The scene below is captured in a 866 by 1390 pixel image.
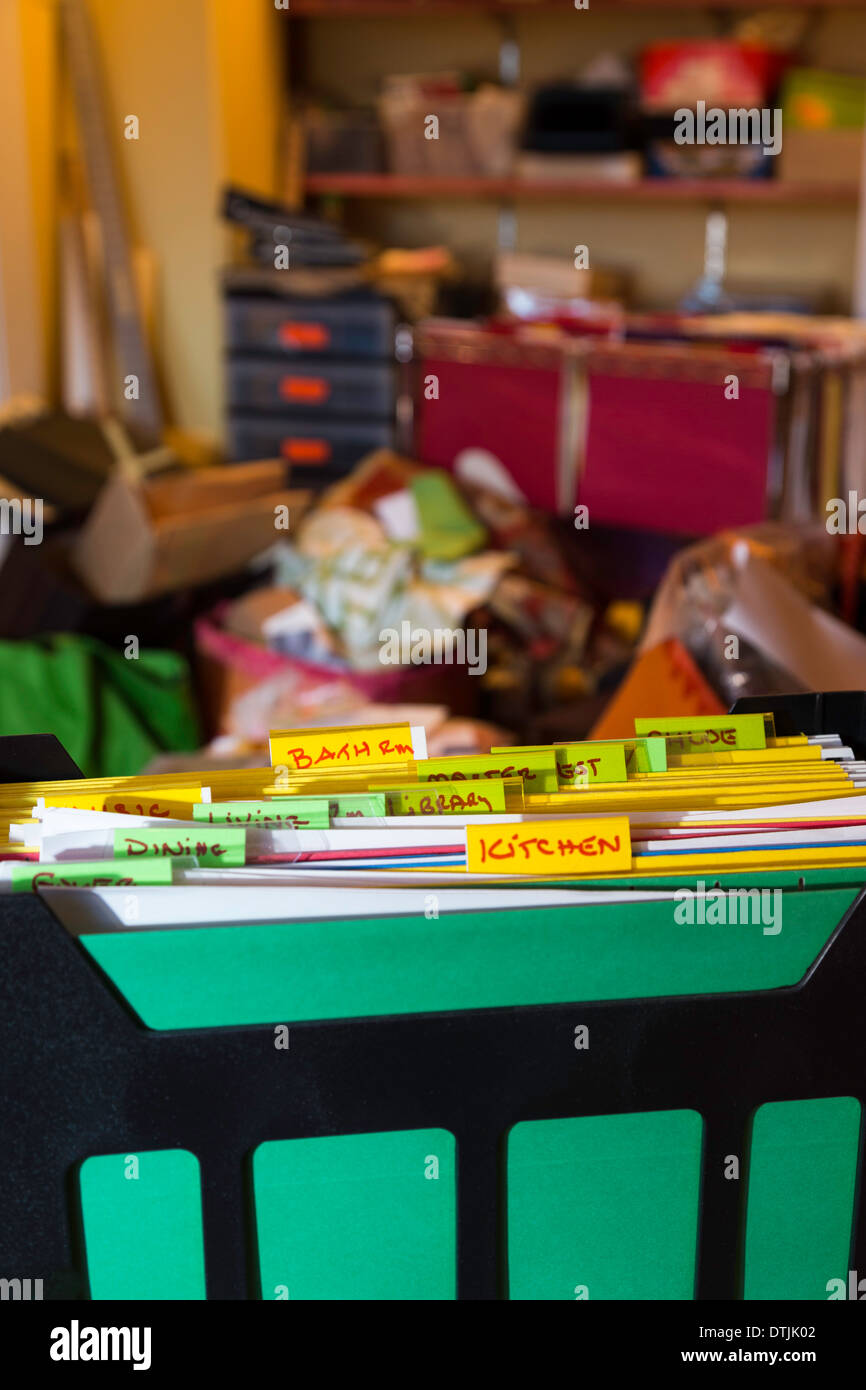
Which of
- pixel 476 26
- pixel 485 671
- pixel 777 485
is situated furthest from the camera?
pixel 476 26

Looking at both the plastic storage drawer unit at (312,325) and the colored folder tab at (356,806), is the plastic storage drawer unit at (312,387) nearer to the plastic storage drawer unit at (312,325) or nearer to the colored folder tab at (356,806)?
the plastic storage drawer unit at (312,325)

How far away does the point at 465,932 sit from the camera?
2.26 ft

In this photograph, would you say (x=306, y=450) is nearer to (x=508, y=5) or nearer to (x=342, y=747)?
(x=508, y=5)

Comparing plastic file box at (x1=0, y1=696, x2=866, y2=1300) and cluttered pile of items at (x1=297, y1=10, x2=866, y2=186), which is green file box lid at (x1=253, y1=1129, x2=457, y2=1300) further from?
cluttered pile of items at (x1=297, y1=10, x2=866, y2=186)

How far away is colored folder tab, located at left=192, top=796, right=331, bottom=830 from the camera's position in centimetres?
74

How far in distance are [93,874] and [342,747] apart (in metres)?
0.18

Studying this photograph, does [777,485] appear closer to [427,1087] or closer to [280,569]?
[280,569]

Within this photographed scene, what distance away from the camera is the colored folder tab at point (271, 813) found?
0.74m

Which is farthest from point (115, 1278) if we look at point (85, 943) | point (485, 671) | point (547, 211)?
point (547, 211)

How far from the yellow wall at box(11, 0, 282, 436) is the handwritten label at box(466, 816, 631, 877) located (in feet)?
11.5

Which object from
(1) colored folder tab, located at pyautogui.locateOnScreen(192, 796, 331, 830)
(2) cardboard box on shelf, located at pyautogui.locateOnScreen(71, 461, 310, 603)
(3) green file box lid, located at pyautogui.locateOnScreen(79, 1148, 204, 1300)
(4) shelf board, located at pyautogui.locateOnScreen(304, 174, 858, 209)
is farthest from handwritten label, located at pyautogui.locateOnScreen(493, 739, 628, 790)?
(4) shelf board, located at pyautogui.locateOnScreen(304, 174, 858, 209)

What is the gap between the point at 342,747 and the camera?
81 centimetres

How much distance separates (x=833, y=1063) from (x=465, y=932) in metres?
0.21

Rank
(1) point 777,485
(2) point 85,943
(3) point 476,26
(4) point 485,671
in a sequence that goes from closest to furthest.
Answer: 1. (2) point 85,943
2. (4) point 485,671
3. (1) point 777,485
4. (3) point 476,26
